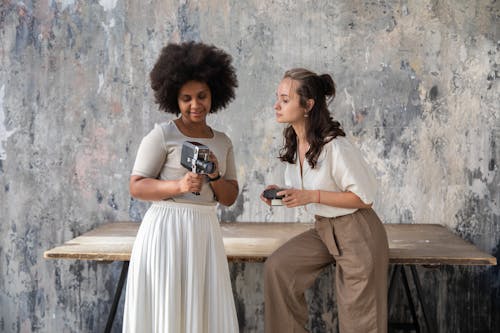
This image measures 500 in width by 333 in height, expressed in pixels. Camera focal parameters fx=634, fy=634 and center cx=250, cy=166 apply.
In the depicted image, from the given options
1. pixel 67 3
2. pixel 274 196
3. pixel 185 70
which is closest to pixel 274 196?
pixel 274 196

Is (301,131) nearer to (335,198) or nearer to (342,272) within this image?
(335,198)

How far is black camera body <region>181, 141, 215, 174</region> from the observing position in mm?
2467

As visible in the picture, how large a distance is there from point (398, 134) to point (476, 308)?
3.90 ft

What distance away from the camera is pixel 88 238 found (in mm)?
3527

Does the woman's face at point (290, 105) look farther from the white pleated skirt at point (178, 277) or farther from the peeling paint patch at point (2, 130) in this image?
the peeling paint patch at point (2, 130)

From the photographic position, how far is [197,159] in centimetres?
247

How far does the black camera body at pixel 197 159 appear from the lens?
8.09 feet

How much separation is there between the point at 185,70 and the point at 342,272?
3.96 feet

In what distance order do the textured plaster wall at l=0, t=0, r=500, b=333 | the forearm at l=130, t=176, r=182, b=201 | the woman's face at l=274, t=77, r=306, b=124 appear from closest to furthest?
the forearm at l=130, t=176, r=182, b=201, the woman's face at l=274, t=77, r=306, b=124, the textured plaster wall at l=0, t=0, r=500, b=333

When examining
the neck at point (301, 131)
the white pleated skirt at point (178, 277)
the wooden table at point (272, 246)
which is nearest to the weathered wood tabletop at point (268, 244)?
the wooden table at point (272, 246)

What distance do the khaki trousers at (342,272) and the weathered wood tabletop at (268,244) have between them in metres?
0.15

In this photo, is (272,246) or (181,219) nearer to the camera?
(181,219)

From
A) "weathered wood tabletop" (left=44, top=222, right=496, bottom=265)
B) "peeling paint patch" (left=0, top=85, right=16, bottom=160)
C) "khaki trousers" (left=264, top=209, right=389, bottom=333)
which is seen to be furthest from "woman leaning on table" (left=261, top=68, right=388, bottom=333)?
"peeling paint patch" (left=0, top=85, right=16, bottom=160)

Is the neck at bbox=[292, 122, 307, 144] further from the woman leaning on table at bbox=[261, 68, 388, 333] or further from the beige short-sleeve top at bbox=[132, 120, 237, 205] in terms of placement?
the beige short-sleeve top at bbox=[132, 120, 237, 205]
